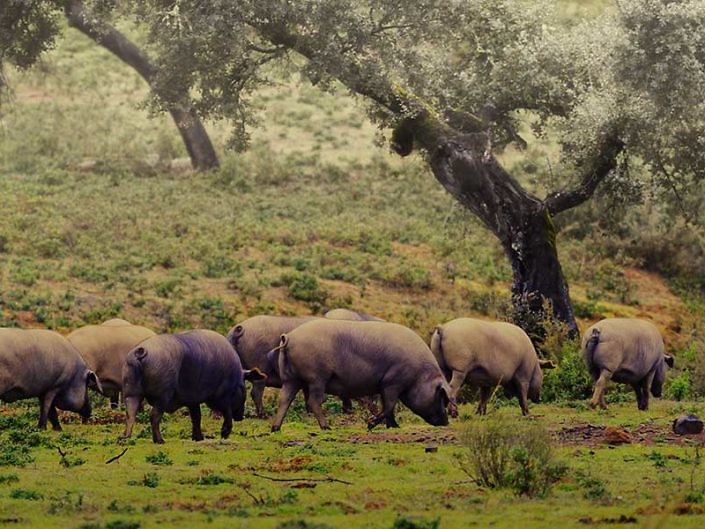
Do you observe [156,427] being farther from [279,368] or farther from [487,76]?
[487,76]

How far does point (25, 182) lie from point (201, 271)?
428 inches

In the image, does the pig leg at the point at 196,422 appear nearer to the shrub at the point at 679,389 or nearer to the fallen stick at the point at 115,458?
the fallen stick at the point at 115,458

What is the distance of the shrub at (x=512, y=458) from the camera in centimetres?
1424

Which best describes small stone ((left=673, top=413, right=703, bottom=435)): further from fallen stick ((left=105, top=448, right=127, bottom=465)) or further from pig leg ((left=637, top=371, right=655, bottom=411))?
fallen stick ((left=105, top=448, right=127, bottom=465))

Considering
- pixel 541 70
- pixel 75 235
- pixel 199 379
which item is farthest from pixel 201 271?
pixel 199 379

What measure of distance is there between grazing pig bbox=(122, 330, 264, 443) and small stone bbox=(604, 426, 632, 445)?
5.16 m

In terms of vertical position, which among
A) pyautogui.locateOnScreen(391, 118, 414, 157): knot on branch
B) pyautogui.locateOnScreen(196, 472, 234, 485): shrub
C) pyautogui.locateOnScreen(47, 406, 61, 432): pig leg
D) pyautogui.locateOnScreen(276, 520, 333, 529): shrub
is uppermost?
pyautogui.locateOnScreen(391, 118, 414, 157): knot on branch

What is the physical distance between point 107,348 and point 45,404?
2.11 meters

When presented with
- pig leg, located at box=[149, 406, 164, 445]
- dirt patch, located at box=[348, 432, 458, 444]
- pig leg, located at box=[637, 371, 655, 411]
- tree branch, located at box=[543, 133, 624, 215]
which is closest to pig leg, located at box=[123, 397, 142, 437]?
pig leg, located at box=[149, 406, 164, 445]

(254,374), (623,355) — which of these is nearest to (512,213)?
(623,355)

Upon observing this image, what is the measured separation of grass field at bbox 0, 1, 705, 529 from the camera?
1404 centimetres

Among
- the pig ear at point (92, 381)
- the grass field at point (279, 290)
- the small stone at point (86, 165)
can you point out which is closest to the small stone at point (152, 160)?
the grass field at point (279, 290)

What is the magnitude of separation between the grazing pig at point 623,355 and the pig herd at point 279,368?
122 cm

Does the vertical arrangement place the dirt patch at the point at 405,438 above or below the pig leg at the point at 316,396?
below
